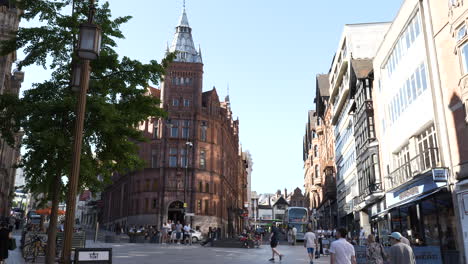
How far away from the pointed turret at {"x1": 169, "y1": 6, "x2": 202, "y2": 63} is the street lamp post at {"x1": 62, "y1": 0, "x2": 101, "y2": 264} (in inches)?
1992

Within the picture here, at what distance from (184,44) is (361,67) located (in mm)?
31914

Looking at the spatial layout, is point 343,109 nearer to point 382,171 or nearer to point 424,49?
point 382,171

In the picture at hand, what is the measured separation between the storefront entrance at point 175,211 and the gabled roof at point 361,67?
27.5 metres

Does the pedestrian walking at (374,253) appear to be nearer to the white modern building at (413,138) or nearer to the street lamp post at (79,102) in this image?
the white modern building at (413,138)

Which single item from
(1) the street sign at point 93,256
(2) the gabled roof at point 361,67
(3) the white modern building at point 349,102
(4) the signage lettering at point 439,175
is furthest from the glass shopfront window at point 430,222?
(1) the street sign at point 93,256

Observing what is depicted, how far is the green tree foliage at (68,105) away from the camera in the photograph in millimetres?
12344

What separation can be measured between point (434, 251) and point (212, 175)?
1654 inches

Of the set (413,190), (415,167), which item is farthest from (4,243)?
(415,167)

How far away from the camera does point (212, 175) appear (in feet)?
181

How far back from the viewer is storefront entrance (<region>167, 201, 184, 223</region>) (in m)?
51.8

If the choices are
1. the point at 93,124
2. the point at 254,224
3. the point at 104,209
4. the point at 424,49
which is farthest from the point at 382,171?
the point at 254,224

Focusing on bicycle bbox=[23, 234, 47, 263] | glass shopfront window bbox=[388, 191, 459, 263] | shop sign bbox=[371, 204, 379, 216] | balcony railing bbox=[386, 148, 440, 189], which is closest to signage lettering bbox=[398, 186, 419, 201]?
glass shopfront window bbox=[388, 191, 459, 263]

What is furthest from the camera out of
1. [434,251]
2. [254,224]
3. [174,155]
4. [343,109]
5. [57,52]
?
[254,224]

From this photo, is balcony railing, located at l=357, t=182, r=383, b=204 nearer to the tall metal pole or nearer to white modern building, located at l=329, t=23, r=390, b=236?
white modern building, located at l=329, t=23, r=390, b=236
